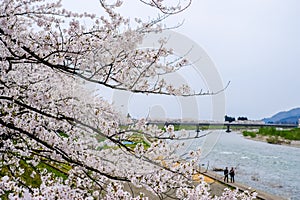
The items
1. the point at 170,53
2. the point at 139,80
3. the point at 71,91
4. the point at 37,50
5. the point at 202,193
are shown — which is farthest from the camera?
the point at 71,91

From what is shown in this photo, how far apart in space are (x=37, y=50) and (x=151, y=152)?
50.9 inches

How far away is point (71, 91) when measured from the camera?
456 centimetres

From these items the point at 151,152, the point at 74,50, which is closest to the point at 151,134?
the point at 151,152

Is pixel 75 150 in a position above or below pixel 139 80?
below

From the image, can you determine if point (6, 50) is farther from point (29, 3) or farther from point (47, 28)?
point (29, 3)

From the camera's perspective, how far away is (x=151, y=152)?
8.75 feet

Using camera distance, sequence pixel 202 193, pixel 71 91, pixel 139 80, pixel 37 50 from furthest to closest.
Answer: pixel 71 91, pixel 139 80, pixel 37 50, pixel 202 193

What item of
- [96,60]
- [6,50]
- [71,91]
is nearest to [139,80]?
[96,60]

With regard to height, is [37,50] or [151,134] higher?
[37,50]

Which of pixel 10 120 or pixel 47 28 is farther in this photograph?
pixel 10 120

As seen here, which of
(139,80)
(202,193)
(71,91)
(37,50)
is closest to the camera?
(202,193)

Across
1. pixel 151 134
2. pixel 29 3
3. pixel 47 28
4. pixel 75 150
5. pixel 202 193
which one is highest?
pixel 29 3

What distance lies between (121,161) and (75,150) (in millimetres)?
619

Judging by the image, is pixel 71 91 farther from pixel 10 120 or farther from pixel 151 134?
pixel 151 134
